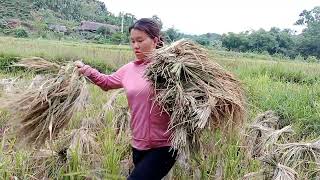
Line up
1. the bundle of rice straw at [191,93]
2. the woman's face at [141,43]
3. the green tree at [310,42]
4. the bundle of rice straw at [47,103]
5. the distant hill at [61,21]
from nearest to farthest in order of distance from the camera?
the bundle of rice straw at [191,93] < the woman's face at [141,43] < the bundle of rice straw at [47,103] < the green tree at [310,42] < the distant hill at [61,21]

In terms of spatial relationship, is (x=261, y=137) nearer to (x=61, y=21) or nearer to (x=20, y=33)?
Result: (x=20, y=33)

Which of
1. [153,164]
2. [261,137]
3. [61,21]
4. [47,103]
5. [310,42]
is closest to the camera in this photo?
[153,164]

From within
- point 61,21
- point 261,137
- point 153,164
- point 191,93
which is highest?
point 191,93

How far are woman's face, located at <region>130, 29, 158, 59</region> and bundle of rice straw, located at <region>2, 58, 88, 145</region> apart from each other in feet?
1.51

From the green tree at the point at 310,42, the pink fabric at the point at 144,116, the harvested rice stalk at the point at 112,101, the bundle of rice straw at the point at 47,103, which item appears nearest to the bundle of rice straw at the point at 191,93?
the pink fabric at the point at 144,116

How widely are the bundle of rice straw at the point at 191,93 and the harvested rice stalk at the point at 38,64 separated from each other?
2.35 ft

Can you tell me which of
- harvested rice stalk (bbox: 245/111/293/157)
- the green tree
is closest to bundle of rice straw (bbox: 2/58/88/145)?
harvested rice stalk (bbox: 245/111/293/157)

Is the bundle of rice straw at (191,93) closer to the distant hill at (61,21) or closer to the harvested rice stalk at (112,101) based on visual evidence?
the harvested rice stalk at (112,101)

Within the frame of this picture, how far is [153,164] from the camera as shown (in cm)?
244

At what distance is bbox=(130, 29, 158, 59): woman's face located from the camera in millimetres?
2553

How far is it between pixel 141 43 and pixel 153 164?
66 cm

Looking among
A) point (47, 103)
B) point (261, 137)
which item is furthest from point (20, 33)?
point (47, 103)

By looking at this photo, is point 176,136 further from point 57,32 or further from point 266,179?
point 57,32

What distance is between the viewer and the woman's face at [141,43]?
8.38 ft
